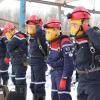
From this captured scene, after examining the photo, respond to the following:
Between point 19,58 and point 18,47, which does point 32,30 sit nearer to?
point 18,47

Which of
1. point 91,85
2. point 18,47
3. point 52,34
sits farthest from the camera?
point 18,47

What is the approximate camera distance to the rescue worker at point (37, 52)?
8438mm

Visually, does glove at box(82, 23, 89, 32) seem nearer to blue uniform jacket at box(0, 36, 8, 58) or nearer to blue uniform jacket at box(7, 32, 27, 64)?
blue uniform jacket at box(7, 32, 27, 64)

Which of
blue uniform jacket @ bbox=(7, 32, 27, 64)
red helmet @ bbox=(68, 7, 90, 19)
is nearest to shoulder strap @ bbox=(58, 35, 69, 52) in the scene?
red helmet @ bbox=(68, 7, 90, 19)

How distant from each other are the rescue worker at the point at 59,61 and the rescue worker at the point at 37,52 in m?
1.06

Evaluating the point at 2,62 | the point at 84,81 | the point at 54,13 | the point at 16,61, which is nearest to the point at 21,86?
the point at 16,61

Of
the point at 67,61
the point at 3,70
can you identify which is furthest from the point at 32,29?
the point at 3,70

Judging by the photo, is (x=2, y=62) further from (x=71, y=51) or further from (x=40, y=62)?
(x=71, y=51)

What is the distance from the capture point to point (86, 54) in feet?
19.4

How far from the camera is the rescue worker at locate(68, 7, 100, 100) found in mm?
5805

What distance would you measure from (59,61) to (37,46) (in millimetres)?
1465

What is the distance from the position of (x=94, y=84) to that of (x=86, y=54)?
43 cm

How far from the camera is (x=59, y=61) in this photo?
712cm

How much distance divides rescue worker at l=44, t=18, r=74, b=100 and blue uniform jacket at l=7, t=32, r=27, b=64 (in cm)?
170
